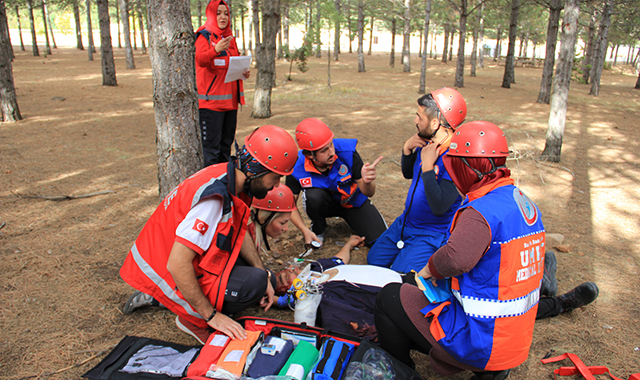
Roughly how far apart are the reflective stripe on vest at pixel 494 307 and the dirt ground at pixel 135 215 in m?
0.82

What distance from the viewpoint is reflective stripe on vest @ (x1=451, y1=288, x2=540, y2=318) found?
1.83 metres

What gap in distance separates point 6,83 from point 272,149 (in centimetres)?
831

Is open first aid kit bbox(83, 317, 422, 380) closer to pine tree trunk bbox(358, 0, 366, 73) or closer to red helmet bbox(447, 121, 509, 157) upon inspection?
red helmet bbox(447, 121, 509, 157)

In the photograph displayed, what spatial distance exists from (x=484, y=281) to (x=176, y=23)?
3052 millimetres

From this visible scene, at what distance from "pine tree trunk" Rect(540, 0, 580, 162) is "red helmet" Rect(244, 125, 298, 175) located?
5908mm

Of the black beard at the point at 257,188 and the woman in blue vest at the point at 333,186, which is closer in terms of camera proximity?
the black beard at the point at 257,188

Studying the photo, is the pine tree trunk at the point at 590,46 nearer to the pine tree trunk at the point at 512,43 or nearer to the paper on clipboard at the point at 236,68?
the pine tree trunk at the point at 512,43

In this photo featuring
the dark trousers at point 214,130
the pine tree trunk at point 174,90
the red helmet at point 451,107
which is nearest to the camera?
the red helmet at point 451,107

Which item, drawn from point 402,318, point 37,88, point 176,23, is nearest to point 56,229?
point 176,23

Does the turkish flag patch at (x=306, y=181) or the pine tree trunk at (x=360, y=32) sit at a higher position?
the pine tree trunk at (x=360, y=32)

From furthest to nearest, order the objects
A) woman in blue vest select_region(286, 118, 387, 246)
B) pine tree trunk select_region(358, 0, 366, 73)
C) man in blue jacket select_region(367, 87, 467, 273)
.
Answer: pine tree trunk select_region(358, 0, 366, 73)
woman in blue vest select_region(286, 118, 387, 246)
man in blue jacket select_region(367, 87, 467, 273)

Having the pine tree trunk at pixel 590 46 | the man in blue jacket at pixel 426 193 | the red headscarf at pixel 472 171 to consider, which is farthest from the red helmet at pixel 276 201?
the pine tree trunk at pixel 590 46

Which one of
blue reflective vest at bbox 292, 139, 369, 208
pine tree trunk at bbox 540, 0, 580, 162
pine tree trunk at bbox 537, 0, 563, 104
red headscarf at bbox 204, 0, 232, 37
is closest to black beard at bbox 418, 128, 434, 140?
blue reflective vest at bbox 292, 139, 369, 208

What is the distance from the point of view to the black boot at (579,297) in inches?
112
